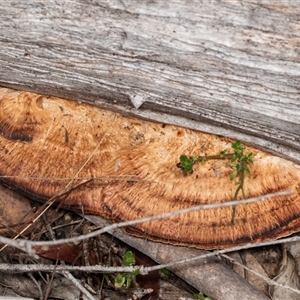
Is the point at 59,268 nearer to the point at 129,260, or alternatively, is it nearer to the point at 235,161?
the point at 129,260

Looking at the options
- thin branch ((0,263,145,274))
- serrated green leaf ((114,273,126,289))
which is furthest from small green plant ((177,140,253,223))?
serrated green leaf ((114,273,126,289))

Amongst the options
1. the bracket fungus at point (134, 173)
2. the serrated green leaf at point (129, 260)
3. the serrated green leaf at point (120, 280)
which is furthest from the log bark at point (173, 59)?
the serrated green leaf at point (120, 280)

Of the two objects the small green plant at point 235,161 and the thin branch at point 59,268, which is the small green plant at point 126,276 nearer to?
the thin branch at point 59,268

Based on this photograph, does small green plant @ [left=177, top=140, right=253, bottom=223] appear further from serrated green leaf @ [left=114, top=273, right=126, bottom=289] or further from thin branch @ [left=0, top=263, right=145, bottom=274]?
serrated green leaf @ [left=114, top=273, right=126, bottom=289]

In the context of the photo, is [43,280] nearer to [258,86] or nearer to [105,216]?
[105,216]

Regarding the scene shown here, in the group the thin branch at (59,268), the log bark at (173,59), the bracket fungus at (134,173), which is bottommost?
the thin branch at (59,268)

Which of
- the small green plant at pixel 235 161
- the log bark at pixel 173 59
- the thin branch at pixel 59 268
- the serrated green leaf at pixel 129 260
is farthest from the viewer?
the serrated green leaf at pixel 129 260
